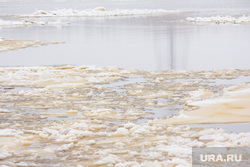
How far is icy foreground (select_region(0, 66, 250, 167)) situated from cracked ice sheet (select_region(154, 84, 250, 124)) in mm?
412

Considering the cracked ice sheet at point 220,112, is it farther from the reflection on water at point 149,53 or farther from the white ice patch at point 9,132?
the reflection on water at point 149,53

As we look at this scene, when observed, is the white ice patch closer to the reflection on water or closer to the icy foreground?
the icy foreground

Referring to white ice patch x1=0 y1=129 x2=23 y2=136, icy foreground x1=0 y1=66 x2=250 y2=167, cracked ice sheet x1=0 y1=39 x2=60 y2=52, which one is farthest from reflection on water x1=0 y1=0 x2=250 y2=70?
white ice patch x1=0 y1=129 x2=23 y2=136

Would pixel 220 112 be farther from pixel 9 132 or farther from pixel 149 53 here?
pixel 149 53

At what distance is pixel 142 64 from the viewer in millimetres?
15500

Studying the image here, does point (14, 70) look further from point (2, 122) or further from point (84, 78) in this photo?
point (2, 122)

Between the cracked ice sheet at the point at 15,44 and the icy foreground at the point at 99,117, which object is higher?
the icy foreground at the point at 99,117

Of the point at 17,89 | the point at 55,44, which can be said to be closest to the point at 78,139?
the point at 17,89

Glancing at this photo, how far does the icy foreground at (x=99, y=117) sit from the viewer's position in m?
6.49

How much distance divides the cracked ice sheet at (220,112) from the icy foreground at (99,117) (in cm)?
41

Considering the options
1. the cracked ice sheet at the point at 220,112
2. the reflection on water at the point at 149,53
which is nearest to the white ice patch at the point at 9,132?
the cracked ice sheet at the point at 220,112

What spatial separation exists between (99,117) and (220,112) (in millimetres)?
2251

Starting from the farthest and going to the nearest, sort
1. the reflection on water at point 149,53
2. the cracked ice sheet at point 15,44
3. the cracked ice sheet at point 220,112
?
the cracked ice sheet at point 15,44
the reflection on water at point 149,53
the cracked ice sheet at point 220,112

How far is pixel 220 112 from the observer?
8727 mm
